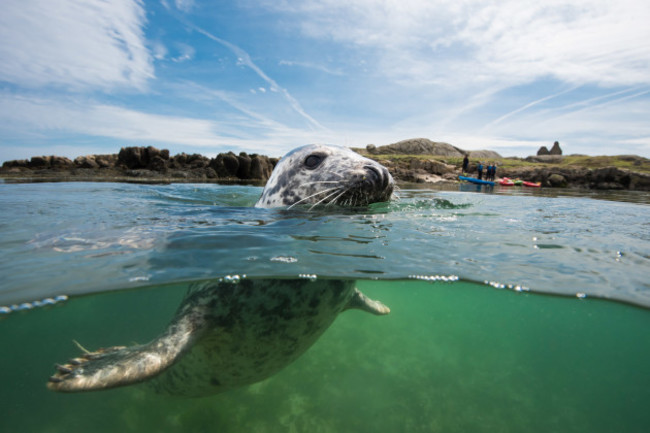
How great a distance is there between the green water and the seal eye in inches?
72.3

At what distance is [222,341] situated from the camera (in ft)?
9.53

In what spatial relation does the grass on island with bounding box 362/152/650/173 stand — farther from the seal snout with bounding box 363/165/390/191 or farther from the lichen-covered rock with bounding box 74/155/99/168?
the seal snout with bounding box 363/165/390/191

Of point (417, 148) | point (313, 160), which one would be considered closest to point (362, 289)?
point (313, 160)

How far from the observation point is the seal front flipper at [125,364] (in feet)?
7.14

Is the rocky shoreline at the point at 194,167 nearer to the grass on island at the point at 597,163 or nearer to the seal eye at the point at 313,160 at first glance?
the grass on island at the point at 597,163

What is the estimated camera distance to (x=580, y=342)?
304 inches

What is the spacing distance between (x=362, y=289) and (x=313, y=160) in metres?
2.20

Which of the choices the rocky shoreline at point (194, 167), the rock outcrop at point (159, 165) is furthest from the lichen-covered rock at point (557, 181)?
the rock outcrop at point (159, 165)

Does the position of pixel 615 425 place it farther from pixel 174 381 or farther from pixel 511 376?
pixel 174 381

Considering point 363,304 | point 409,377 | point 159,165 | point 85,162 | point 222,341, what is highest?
point 85,162

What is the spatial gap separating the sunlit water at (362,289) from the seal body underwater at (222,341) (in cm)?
20

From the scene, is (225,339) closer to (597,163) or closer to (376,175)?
(376,175)

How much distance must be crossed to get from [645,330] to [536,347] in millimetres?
4048

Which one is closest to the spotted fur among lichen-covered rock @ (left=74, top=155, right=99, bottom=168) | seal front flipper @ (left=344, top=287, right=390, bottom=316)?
seal front flipper @ (left=344, top=287, right=390, bottom=316)
